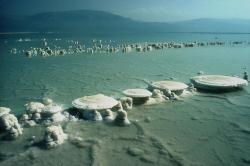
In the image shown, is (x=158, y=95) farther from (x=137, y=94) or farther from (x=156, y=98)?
(x=137, y=94)

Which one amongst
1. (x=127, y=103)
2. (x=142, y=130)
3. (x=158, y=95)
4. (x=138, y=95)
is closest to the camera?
(x=142, y=130)

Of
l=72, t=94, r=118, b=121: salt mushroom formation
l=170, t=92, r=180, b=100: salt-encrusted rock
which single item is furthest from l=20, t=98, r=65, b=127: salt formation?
l=170, t=92, r=180, b=100: salt-encrusted rock

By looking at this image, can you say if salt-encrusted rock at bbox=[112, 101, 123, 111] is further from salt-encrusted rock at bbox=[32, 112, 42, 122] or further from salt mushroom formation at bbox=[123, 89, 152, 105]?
salt-encrusted rock at bbox=[32, 112, 42, 122]

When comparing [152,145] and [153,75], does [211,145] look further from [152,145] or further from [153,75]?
[153,75]

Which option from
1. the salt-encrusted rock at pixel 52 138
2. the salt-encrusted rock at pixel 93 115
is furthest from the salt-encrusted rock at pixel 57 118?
the salt-encrusted rock at pixel 52 138

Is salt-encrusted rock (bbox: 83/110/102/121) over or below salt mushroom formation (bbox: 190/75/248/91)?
below

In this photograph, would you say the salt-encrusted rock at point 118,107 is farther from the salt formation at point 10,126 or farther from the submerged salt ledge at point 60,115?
the salt formation at point 10,126

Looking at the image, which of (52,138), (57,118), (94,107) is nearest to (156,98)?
(94,107)

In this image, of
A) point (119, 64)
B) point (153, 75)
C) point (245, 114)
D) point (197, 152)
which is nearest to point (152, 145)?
point (197, 152)
